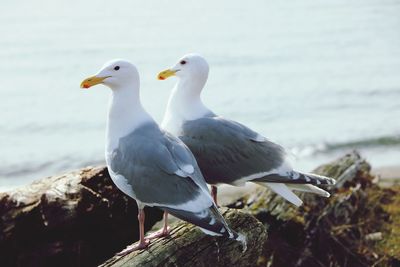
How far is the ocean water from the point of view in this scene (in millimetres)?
9836

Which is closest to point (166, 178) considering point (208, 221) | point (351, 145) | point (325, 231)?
point (208, 221)

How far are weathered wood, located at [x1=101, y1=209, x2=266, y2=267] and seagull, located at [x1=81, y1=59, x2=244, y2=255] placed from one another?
100 mm

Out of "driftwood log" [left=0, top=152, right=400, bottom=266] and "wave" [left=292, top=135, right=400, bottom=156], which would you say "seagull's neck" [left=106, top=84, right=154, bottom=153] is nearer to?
"driftwood log" [left=0, top=152, right=400, bottom=266]

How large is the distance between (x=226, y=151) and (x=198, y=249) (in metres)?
0.89

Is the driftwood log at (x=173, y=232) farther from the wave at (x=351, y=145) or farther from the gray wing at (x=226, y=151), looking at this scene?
the wave at (x=351, y=145)

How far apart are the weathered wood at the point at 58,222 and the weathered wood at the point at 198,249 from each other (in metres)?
0.82

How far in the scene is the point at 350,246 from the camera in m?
5.63

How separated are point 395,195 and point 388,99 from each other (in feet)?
17.4

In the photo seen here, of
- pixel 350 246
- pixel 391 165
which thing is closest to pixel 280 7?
pixel 391 165

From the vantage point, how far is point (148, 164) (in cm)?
408

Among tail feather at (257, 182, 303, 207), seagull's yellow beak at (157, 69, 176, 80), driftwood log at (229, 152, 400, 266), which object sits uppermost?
seagull's yellow beak at (157, 69, 176, 80)

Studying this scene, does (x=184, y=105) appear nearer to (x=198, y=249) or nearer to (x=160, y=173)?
(x=160, y=173)

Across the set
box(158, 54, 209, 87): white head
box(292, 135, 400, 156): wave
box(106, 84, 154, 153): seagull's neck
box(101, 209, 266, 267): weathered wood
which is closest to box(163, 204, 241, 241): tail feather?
box(101, 209, 266, 267): weathered wood

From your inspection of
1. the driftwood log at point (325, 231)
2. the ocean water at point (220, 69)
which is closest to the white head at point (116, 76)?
the driftwood log at point (325, 231)
